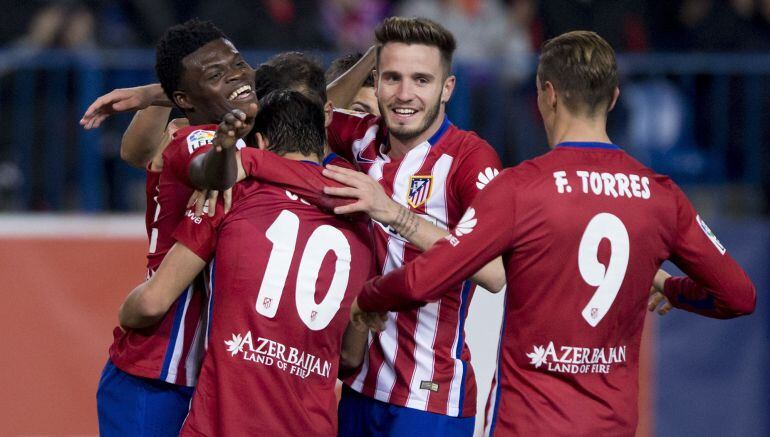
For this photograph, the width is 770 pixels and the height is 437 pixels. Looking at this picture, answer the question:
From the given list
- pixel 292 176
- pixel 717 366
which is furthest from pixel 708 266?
pixel 717 366

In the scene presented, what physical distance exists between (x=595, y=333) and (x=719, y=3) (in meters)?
6.60

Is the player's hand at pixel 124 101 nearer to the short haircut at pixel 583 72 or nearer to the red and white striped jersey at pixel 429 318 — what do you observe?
the red and white striped jersey at pixel 429 318

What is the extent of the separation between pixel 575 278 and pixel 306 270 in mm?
946

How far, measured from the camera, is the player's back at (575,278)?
12.4 feet

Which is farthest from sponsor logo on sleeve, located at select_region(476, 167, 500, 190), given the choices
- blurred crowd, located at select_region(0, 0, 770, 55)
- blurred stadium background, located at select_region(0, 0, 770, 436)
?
blurred crowd, located at select_region(0, 0, 770, 55)

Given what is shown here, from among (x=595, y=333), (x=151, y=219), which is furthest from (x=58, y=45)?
(x=595, y=333)

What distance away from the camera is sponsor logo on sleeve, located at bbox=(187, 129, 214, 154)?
13.0 feet

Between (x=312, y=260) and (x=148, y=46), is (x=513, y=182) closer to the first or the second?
(x=312, y=260)

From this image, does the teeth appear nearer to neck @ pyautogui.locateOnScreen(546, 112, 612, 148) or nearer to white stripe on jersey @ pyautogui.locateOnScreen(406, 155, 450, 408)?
white stripe on jersey @ pyautogui.locateOnScreen(406, 155, 450, 408)

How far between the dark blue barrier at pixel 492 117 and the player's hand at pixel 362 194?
4258 millimetres

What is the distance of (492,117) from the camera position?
8.43m

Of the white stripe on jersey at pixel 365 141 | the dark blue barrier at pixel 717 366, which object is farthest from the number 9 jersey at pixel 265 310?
the dark blue barrier at pixel 717 366

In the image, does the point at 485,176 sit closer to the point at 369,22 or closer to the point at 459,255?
the point at 459,255

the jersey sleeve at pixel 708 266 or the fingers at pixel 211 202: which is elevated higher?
the fingers at pixel 211 202
